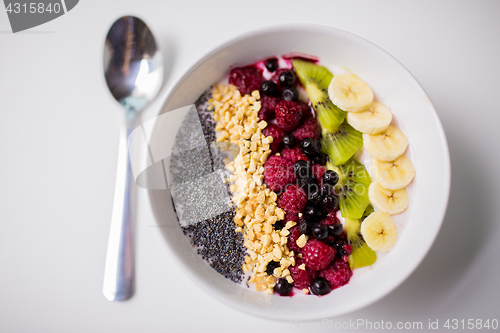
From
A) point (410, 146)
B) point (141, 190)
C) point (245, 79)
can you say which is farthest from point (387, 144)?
point (141, 190)

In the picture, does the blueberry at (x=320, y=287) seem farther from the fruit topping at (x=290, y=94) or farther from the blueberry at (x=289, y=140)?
the fruit topping at (x=290, y=94)

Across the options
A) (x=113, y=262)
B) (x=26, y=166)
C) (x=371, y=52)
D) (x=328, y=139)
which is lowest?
(x=113, y=262)

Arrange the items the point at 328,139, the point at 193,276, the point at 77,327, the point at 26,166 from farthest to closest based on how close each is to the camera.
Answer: the point at 26,166 → the point at 77,327 → the point at 328,139 → the point at 193,276

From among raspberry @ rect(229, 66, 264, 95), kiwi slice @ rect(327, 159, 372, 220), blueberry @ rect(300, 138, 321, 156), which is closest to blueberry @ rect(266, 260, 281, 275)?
kiwi slice @ rect(327, 159, 372, 220)

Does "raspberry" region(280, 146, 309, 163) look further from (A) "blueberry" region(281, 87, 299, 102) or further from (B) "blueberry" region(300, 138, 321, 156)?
(A) "blueberry" region(281, 87, 299, 102)

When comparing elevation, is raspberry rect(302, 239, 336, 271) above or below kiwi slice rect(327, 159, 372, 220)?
below

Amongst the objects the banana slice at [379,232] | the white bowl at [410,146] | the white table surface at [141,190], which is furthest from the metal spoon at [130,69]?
the banana slice at [379,232]

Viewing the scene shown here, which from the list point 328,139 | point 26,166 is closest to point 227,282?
point 328,139

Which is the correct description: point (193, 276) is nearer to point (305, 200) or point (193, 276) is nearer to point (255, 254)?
point (255, 254)
